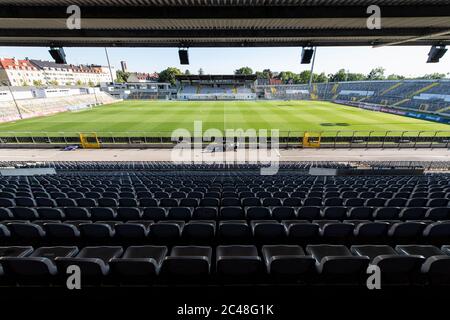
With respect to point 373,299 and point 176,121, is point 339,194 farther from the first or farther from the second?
point 176,121

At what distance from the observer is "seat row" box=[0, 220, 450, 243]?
3.52 meters

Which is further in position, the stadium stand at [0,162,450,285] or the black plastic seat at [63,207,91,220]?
the black plastic seat at [63,207,91,220]

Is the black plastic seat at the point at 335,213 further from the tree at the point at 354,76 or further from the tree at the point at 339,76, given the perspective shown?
the tree at the point at 354,76

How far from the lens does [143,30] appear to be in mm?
8039

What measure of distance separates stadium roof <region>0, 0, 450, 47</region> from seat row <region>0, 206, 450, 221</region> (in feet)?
17.4

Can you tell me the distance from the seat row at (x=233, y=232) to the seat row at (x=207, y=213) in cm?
80

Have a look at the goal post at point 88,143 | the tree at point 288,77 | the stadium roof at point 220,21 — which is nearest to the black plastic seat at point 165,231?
the stadium roof at point 220,21

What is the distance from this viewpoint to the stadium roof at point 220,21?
229 inches

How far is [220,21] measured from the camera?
6887 millimetres

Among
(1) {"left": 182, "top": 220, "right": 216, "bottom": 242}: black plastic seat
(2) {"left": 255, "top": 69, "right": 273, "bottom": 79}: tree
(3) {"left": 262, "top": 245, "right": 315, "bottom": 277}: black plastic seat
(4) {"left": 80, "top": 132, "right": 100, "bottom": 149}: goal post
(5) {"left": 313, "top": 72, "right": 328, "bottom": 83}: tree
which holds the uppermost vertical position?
(2) {"left": 255, "top": 69, "right": 273, "bottom": 79}: tree

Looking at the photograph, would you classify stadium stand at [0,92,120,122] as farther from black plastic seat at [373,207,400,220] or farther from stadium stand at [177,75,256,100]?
black plastic seat at [373,207,400,220]

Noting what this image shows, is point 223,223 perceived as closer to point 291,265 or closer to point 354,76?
point 291,265

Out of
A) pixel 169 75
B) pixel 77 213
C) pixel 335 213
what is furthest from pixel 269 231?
pixel 169 75

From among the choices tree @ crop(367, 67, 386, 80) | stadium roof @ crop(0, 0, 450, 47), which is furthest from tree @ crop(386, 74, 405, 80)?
stadium roof @ crop(0, 0, 450, 47)
